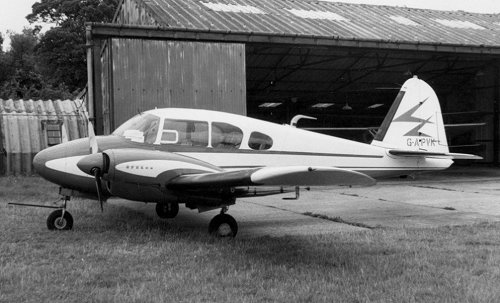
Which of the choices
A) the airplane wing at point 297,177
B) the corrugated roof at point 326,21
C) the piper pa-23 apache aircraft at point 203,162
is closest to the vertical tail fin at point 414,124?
the piper pa-23 apache aircraft at point 203,162

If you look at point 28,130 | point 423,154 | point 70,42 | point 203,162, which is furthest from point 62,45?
point 203,162

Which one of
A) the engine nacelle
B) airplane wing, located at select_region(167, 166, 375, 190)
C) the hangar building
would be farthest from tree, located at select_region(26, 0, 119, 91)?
airplane wing, located at select_region(167, 166, 375, 190)

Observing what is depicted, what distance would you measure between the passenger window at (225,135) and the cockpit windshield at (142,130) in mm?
967

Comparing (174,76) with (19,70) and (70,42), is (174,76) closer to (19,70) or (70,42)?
(70,42)

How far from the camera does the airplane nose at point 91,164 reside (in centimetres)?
691

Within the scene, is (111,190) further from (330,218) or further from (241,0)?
(241,0)

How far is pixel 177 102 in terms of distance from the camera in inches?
591

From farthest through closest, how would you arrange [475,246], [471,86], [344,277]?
[471,86] < [475,246] < [344,277]

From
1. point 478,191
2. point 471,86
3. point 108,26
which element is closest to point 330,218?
point 478,191

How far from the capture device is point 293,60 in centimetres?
2386

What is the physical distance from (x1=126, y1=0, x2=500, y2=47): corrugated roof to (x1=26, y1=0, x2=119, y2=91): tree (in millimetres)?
28452

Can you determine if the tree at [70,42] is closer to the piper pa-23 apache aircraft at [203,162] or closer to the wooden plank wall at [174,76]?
the wooden plank wall at [174,76]

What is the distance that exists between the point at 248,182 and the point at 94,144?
2.74 m

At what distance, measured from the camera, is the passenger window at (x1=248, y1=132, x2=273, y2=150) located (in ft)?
29.2
